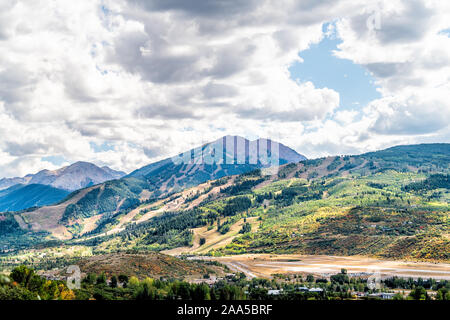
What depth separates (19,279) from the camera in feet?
374

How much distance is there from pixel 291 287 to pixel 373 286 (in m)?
31.8

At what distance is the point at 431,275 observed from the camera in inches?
7224

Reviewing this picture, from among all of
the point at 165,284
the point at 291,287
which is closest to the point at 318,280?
the point at 291,287

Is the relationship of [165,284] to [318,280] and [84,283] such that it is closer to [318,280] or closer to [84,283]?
[84,283]

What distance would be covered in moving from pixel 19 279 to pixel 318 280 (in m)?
123
